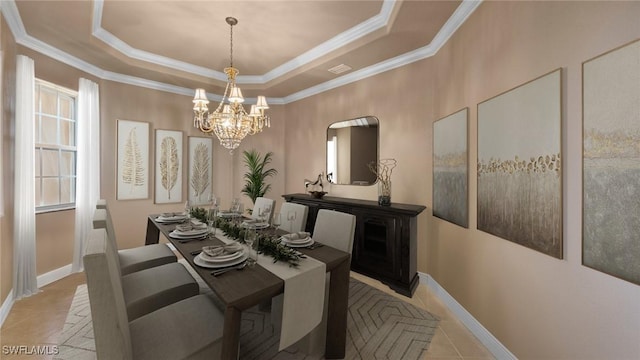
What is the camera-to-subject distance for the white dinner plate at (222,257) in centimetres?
153

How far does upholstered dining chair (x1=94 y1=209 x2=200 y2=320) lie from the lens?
170 centimetres

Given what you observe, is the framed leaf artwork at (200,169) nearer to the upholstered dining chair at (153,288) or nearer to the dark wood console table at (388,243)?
the upholstered dining chair at (153,288)

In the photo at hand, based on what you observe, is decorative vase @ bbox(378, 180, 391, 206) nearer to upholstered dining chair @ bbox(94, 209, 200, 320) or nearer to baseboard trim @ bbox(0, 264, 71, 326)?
upholstered dining chair @ bbox(94, 209, 200, 320)

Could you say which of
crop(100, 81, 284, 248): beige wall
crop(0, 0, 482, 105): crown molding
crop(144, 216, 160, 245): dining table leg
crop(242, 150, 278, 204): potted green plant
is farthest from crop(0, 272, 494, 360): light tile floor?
crop(0, 0, 482, 105): crown molding

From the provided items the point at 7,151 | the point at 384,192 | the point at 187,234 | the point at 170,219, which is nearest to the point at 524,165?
the point at 384,192

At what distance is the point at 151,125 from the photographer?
4121 mm

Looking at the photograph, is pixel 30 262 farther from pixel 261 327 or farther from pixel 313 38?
pixel 313 38

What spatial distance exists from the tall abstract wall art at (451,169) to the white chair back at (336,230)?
3.47ft

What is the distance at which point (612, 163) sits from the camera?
116 cm

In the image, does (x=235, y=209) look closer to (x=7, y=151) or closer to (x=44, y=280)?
(x=7, y=151)

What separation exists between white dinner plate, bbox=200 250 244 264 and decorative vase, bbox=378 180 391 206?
1.91 m

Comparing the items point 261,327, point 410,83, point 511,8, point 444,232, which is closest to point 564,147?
point 511,8

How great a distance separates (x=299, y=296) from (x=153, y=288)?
1.15 meters

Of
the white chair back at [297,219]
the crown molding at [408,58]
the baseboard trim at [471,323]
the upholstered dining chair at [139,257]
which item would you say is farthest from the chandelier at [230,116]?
the baseboard trim at [471,323]
